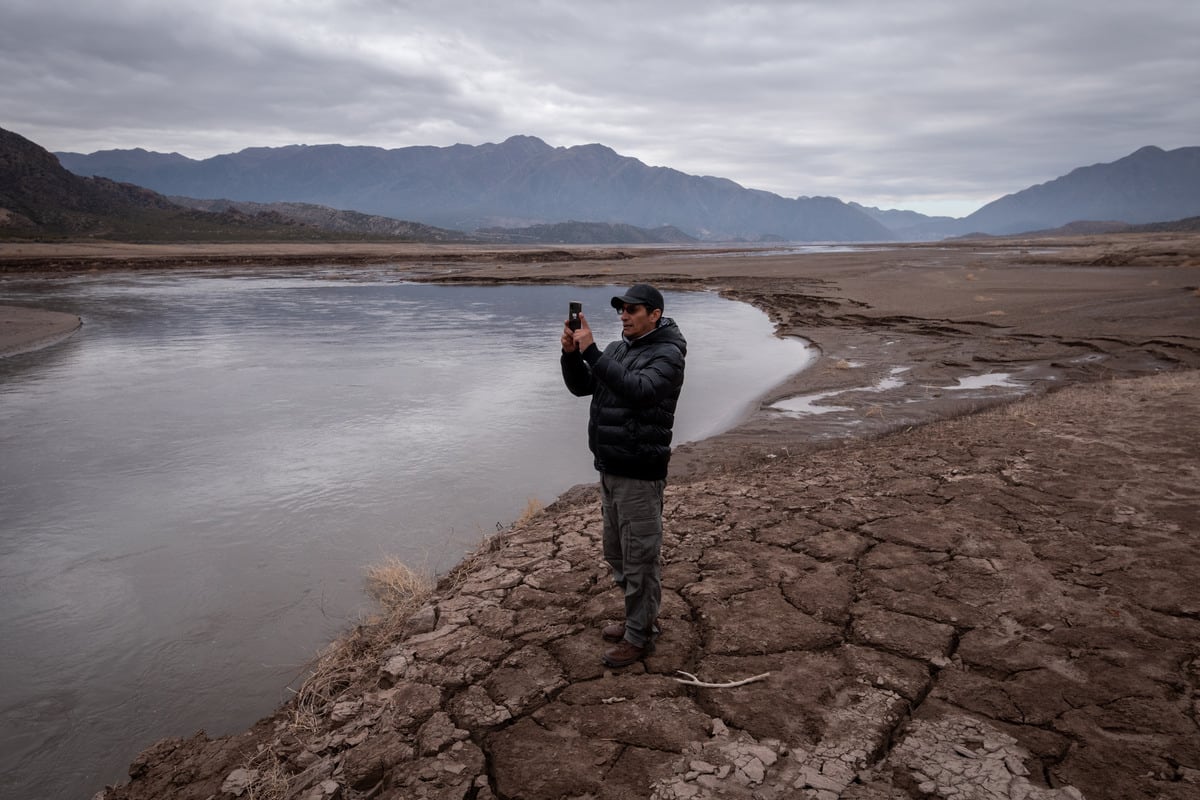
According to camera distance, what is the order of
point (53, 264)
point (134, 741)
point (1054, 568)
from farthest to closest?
point (53, 264) < point (1054, 568) < point (134, 741)

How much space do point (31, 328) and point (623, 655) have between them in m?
23.8

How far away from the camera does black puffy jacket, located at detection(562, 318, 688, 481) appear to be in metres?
3.21

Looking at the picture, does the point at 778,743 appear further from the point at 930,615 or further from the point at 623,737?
the point at 930,615

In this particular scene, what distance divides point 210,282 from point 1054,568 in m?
44.4

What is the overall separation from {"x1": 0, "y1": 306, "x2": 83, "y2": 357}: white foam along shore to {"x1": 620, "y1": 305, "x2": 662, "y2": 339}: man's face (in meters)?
19.9

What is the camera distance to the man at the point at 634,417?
3256 mm

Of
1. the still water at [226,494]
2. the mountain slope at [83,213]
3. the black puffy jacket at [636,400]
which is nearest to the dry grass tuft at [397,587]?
the still water at [226,494]

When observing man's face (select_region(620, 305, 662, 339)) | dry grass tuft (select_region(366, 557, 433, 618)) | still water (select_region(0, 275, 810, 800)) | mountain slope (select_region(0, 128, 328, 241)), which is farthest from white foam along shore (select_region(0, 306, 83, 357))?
mountain slope (select_region(0, 128, 328, 241))

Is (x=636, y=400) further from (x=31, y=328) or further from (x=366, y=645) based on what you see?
(x=31, y=328)

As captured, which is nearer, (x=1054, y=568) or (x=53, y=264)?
(x=1054, y=568)

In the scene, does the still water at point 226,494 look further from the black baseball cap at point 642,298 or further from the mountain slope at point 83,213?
the mountain slope at point 83,213

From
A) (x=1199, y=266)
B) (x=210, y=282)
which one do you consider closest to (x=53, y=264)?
(x=210, y=282)

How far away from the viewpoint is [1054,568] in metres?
4.52

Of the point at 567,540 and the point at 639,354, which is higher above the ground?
the point at 639,354
